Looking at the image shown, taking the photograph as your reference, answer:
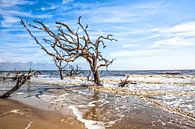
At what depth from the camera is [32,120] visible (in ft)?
24.4

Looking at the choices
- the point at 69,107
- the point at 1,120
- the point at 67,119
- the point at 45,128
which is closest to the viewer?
the point at 45,128

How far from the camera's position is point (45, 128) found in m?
6.70

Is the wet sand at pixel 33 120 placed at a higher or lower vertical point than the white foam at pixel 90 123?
higher

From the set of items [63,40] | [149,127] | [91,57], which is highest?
[63,40]

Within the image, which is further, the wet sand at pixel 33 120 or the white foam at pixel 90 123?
the white foam at pixel 90 123

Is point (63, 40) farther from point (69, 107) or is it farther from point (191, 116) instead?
point (191, 116)

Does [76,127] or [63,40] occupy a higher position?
[63,40]

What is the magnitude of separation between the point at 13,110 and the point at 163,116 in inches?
195

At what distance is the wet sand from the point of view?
22.5 ft

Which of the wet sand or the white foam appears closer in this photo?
the wet sand

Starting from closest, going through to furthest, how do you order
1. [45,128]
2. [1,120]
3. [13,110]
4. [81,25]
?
[45,128] → [1,120] → [13,110] → [81,25]

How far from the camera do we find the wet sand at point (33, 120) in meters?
6.86

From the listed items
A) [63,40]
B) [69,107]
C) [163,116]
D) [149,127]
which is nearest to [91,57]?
[63,40]

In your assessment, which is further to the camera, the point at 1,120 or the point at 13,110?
the point at 13,110
